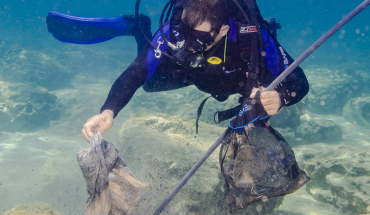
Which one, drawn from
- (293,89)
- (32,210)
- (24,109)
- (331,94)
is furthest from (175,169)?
(331,94)

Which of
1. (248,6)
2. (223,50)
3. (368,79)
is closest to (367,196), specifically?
(223,50)

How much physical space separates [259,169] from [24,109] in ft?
45.1

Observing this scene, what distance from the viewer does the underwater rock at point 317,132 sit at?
311 inches

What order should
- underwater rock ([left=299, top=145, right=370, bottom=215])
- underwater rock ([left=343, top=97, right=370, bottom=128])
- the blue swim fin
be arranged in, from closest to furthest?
underwater rock ([left=299, top=145, right=370, bottom=215]), the blue swim fin, underwater rock ([left=343, top=97, right=370, bottom=128])

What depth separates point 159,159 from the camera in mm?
2848

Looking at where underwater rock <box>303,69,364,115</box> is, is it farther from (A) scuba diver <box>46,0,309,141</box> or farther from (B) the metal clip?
(B) the metal clip

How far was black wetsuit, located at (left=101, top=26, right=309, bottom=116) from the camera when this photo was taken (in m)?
2.15

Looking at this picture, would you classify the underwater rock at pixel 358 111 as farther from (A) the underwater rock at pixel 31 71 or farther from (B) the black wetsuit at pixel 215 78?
(A) the underwater rock at pixel 31 71

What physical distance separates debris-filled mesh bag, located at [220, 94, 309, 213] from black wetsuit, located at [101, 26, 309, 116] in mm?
537

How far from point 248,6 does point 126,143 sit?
3183 millimetres

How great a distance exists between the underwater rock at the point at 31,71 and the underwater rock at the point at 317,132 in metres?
18.6

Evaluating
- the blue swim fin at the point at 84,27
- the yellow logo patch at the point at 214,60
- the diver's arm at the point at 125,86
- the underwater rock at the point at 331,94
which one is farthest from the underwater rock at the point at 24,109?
the underwater rock at the point at 331,94

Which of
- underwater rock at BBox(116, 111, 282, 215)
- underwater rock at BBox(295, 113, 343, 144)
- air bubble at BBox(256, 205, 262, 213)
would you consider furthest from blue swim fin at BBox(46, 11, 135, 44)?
underwater rock at BBox(295, 113, 343, 144)

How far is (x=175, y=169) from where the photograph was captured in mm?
2691
